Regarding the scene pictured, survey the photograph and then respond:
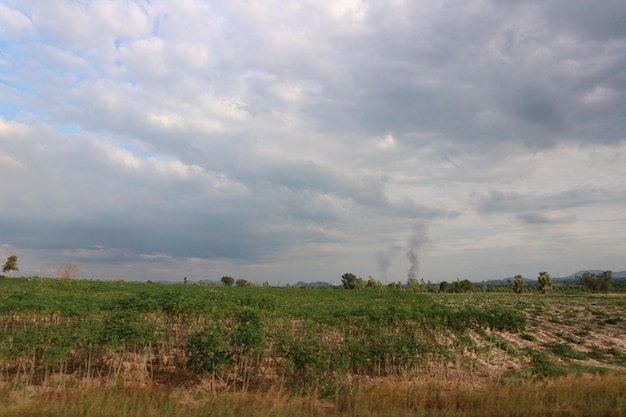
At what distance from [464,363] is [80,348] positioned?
15.4 metres

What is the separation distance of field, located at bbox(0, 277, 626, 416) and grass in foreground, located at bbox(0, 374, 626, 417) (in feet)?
0.15

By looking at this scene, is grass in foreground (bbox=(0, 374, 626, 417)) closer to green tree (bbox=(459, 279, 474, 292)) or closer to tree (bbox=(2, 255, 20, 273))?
tree (bbox=(2, 255, 20, 273))

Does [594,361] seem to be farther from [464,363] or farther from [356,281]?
[356,281]

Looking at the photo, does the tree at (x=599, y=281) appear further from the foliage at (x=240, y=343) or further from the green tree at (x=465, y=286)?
the foliage at (x=240, y=343)

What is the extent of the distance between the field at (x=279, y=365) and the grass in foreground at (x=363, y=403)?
5 cm

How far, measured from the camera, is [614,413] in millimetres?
8766

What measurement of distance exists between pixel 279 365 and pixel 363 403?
16.9 ft

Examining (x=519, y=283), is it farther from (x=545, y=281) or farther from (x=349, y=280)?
(x=349, y=280)

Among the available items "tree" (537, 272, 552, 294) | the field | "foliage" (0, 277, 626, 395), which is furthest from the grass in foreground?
"tree" (537, 272, 552, 294)

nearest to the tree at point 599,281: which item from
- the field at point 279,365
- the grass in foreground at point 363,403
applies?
the field at point 279,365

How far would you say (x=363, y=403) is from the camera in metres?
9.78

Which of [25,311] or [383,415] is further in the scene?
[25,311]

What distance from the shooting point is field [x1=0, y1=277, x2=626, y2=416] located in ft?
30.9

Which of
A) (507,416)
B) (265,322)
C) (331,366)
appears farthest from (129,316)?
(507,416)
